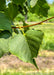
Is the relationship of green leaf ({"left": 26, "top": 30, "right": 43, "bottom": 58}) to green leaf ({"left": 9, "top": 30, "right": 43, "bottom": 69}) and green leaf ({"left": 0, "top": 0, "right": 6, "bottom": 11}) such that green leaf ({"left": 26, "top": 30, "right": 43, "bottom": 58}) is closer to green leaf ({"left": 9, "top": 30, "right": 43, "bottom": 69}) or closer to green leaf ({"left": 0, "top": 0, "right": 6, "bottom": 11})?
green leaf ({"left": 9, "top": 30, "right": 43, "bottom": 69})

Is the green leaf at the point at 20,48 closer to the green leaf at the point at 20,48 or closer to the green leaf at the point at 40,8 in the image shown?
the green leaf at the point at 20,48

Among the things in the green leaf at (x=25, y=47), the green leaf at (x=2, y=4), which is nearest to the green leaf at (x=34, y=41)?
the green leaf at (x=25, y=47)

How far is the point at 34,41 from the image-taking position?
1.61ft

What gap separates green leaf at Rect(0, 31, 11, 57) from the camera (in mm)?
406

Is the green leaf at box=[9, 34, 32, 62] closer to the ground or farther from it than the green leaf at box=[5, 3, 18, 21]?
closer to the ground

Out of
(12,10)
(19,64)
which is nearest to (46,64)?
(19,64)

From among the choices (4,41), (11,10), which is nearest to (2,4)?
(11,10)

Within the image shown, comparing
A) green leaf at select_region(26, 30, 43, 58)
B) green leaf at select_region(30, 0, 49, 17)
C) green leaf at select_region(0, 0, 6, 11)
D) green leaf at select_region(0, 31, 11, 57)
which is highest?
green leaf at select_region(0, 0, 6, 11)

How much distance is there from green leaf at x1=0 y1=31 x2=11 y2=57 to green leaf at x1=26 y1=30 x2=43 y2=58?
62 mm

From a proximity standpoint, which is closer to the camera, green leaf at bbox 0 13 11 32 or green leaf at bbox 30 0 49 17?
green leaf at bbox 0 13 11 32

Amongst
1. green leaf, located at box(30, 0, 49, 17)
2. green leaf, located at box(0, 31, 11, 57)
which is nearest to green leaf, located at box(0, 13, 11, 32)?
green leaf, located at box(0, 31, 11, 57)

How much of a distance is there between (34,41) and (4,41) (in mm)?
103

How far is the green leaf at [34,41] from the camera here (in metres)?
0.46

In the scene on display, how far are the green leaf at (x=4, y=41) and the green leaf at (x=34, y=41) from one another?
6cm
